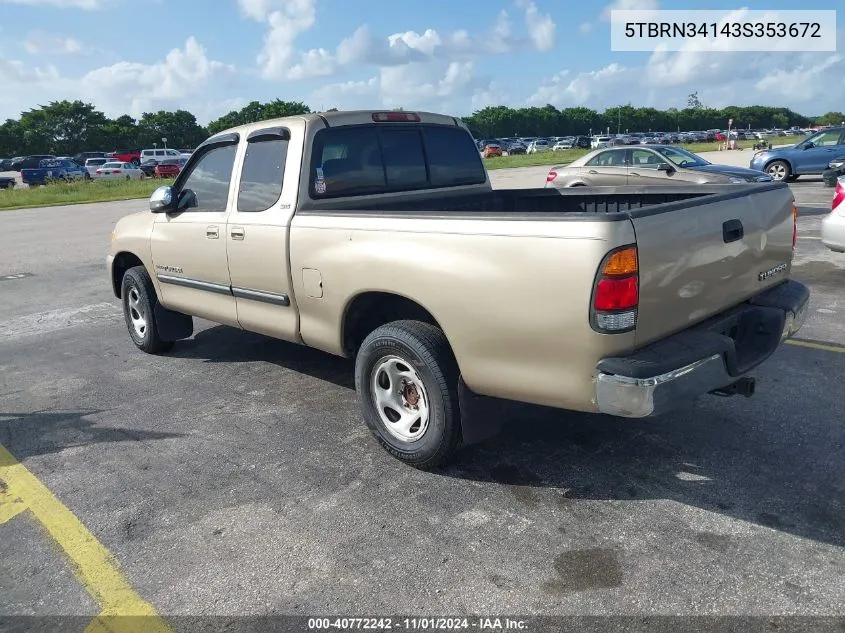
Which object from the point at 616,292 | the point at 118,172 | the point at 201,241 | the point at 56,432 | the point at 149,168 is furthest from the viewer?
the point at 149,168

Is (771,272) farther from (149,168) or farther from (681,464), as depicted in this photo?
(149,168)

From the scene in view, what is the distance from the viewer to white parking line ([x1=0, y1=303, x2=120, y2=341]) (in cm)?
727

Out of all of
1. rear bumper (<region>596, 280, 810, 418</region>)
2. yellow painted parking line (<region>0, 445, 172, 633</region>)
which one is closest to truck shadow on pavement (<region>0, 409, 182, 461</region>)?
yellow painted parking line (<region>0, 445, 172, 633</region>)

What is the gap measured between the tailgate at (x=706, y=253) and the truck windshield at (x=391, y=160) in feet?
7.16

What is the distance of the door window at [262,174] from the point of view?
448 cm

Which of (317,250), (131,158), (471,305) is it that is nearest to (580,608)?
(471,305)

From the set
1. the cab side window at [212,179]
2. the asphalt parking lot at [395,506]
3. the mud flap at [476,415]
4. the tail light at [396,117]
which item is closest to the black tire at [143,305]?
the asphalt parking lot at [395,506]

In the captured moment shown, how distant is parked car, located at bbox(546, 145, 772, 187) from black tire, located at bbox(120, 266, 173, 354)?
8.60 metres

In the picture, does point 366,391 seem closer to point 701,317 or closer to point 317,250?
point 317,250

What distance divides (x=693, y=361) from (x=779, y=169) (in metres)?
20.1

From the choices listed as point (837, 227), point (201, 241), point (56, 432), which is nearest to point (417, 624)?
point (56, 432)

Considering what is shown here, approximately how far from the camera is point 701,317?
3.38 meters

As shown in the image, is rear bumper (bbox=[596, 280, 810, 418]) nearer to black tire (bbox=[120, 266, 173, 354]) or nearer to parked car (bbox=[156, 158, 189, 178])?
black tire (bbox=[120, 266, 173, 354])

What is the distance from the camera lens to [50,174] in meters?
41.5
